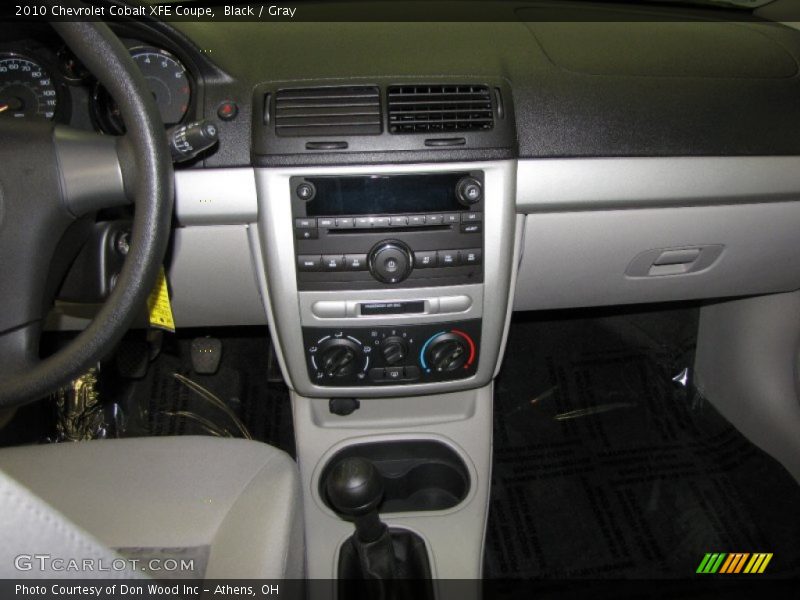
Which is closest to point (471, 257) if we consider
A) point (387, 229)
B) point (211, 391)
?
point (387, 229)

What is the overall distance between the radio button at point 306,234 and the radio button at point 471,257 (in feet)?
0.75

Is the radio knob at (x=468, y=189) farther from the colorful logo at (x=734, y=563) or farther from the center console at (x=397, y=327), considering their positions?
the colorful logo at (x=734, y=563)

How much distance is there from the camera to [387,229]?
3.48 feet

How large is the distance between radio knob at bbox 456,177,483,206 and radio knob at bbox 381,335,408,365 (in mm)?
271

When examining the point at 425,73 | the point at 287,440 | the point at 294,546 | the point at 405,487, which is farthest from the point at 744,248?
the point at 287,440

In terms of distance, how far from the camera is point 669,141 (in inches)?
43.0

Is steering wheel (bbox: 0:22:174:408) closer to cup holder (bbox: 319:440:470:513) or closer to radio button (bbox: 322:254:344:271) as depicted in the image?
radio button (bbox: 322:254:344:271)

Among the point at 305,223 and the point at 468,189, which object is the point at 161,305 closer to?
the point at 305,223

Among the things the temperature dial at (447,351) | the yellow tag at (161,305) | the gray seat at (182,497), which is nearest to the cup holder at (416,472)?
the temperature dial at (447,351)

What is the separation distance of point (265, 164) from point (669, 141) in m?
0.62

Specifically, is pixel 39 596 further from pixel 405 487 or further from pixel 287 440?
pixel 287 440

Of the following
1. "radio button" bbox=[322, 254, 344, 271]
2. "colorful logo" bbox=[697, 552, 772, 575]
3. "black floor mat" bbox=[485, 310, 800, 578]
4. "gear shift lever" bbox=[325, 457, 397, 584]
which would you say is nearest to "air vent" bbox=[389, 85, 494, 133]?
"radio button" bbox=[322, 254, 344, 271]

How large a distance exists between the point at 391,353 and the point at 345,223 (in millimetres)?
255

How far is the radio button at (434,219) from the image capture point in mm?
1061
